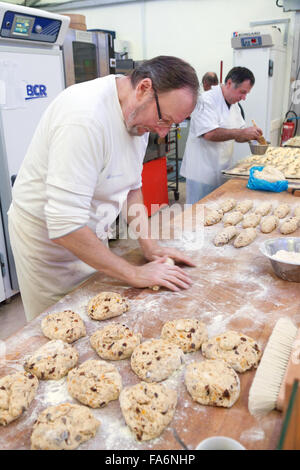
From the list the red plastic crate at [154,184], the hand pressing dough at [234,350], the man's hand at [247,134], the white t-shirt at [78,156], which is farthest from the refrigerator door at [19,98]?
the hand pressing dough at [234,350]

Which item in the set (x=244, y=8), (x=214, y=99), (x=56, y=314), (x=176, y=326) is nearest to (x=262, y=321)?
(x=176, y=326)

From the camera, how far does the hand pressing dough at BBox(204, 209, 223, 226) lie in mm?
2347

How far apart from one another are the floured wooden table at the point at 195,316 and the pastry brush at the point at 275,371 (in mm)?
36

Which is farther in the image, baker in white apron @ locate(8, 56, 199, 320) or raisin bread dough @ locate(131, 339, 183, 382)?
baker in white apron @ locate(8, 56, 199, 320)

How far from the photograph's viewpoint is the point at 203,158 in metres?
3.96

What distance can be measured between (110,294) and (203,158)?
2.82 metres

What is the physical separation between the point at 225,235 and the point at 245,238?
0.11 meters

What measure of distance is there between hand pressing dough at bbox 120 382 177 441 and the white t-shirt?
640 mm

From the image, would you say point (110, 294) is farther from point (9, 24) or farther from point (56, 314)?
point (9, 24)

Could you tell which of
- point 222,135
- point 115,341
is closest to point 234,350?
point 115,341

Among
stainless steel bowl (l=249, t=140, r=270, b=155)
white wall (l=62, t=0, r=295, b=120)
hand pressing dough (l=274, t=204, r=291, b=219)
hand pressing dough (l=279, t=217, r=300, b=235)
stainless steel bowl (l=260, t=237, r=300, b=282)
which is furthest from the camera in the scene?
white wall (l=62, t=0, r=295, b=120)

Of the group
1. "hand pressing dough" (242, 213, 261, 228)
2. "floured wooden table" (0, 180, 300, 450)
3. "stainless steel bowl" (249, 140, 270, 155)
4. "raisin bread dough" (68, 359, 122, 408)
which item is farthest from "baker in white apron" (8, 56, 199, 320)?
"stainless steel bowl" (249, 140, 270, 155)

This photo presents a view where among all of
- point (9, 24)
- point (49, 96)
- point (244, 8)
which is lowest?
point (49, 96)

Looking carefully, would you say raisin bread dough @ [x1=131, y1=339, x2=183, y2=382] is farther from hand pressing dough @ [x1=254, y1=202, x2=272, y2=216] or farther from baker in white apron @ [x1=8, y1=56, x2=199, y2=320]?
hand pressing dough @ [x1=254, y1=202, x2=272, y2=216]
